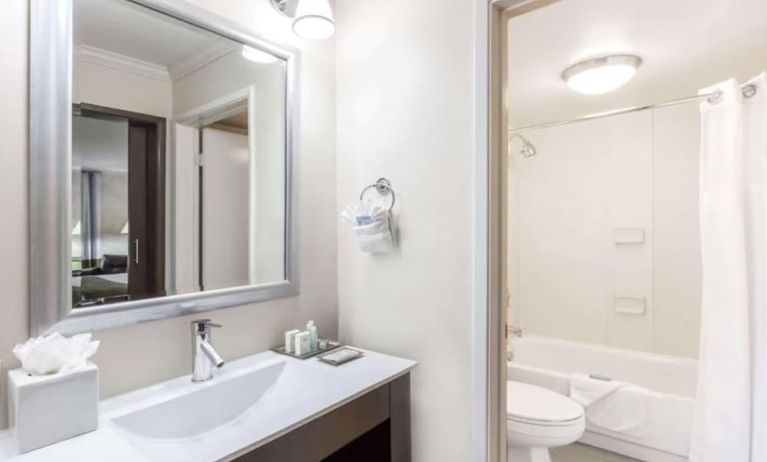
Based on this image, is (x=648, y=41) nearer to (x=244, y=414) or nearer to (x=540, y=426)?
(x=540, y=426)

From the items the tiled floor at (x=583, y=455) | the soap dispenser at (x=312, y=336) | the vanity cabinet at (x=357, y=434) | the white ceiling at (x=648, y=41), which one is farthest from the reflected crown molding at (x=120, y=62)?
the tiled floor at (x=583, y=455)

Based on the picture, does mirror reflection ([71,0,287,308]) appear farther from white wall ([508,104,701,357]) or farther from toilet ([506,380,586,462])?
white wall ([508,104,701,357])

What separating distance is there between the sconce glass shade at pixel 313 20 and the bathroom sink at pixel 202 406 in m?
1.12

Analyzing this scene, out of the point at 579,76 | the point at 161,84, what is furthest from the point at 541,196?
the point at 161,84

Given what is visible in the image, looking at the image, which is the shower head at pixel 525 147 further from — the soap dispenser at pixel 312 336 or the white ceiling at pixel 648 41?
the soap dispenser at pixel 312 336

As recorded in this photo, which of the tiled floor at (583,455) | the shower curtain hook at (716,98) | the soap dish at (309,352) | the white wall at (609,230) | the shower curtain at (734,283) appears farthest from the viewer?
the white wall at (609,230)

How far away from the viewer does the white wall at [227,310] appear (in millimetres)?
881

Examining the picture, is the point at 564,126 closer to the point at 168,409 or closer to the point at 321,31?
the point at 321,31

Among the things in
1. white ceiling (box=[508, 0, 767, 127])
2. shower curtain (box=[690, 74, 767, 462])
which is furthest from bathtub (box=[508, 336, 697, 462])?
white ceiling (box=[508, 0, 767, 127])

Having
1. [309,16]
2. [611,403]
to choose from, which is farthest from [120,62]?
[611,403]

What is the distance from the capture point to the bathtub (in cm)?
209

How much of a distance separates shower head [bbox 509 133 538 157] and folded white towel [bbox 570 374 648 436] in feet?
5.72

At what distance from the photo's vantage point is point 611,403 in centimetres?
226

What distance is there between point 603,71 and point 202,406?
2276 mm
